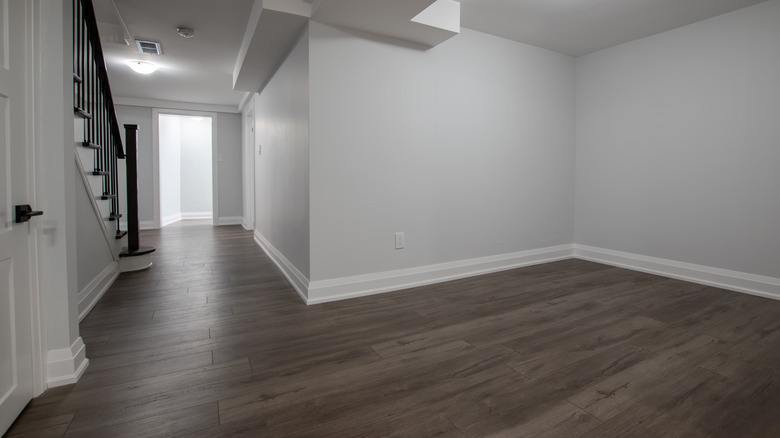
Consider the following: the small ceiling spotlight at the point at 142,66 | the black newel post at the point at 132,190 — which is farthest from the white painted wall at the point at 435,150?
the small ceiling spotlight at the point at 142,66

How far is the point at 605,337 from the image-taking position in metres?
2.11

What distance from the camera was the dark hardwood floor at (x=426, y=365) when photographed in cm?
135

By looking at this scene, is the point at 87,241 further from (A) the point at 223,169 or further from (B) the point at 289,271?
(A) the point at 223,169

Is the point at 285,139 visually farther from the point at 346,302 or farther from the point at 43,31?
the point at 43,31

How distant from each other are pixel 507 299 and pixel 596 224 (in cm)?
199

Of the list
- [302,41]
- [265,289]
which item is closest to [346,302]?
[265,289]

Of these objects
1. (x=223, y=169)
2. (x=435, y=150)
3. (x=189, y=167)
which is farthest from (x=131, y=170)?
(x=189, y=167)

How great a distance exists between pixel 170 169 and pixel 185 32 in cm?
530

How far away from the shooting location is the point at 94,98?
284 centimetres

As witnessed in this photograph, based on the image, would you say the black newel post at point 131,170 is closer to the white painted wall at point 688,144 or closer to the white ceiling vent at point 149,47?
the white ceiling vent at point 149,47

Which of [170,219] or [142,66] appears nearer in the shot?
[142,66]

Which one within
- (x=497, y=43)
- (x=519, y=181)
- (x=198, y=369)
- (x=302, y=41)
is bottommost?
(x=198, y=369)

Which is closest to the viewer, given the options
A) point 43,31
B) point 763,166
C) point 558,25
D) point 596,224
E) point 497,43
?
point 43,31

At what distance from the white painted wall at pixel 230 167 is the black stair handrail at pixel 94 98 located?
12.3 feet
